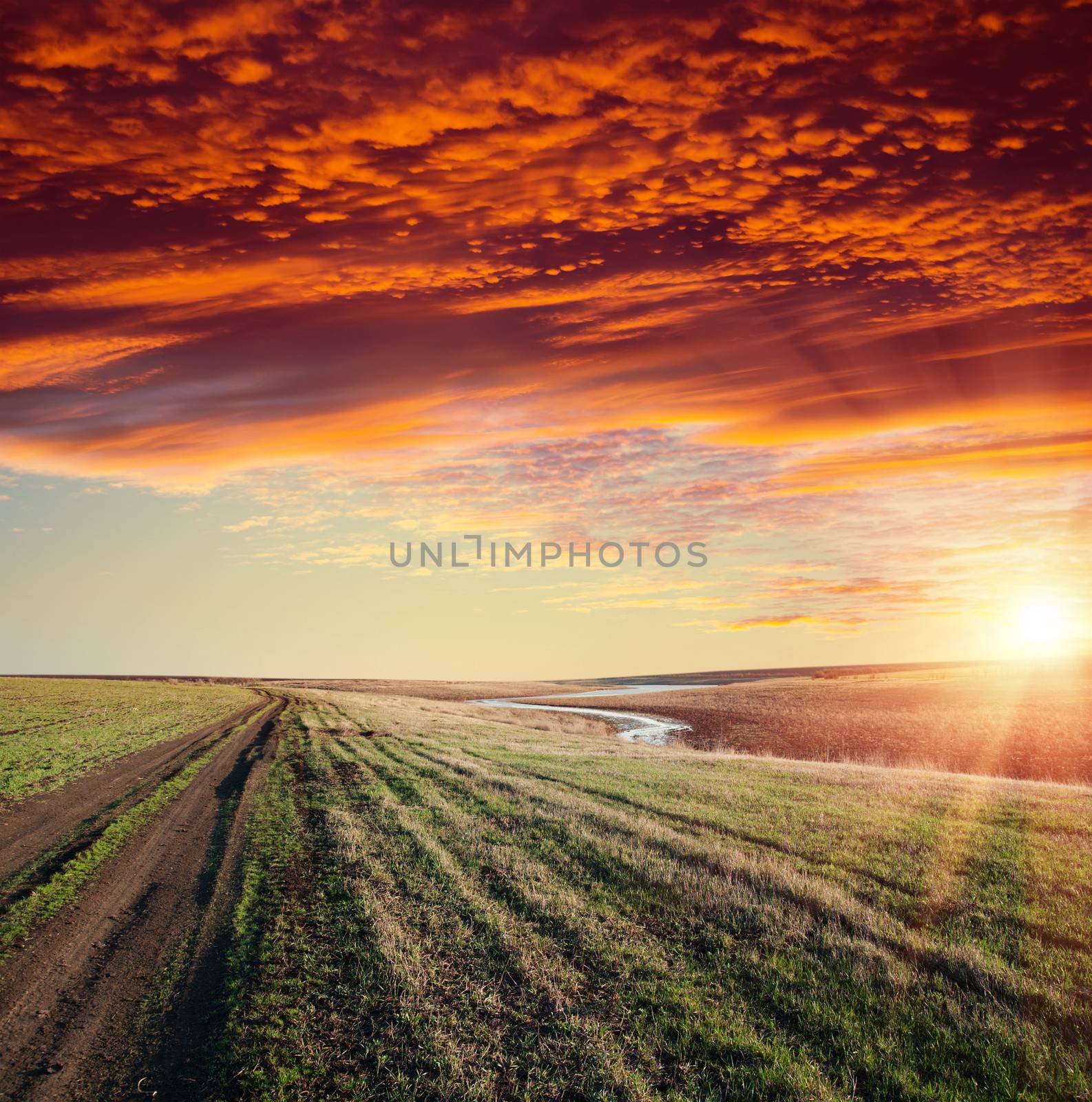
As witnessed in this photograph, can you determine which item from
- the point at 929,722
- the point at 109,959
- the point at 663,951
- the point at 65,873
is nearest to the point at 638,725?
the point at 929,722

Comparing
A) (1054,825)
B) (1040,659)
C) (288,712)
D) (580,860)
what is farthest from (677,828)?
(1040,659)

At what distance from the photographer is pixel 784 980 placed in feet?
24.9

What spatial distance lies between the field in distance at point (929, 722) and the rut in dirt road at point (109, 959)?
32553 mm

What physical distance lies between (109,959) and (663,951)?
677cm

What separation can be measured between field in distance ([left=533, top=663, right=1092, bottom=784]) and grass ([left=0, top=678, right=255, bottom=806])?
32.5m

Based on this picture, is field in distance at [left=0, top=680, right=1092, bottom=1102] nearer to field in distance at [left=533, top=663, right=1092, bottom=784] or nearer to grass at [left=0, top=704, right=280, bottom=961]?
grass at [left=0, top=704, right=280, bottom=961]

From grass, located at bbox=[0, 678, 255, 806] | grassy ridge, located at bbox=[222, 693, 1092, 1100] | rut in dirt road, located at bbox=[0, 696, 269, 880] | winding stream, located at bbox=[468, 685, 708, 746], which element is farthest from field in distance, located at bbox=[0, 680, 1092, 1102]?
winding stream, located at bbox=[468, 685, 708, 746]

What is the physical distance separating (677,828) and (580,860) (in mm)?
3113

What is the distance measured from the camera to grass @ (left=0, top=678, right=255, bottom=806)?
21203 mm

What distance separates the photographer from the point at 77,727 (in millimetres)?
Result: 34250

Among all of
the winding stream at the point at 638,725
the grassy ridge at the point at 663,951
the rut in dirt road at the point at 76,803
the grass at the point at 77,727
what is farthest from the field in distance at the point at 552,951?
the winding stream at the point at 638,725

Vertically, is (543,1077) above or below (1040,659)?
below

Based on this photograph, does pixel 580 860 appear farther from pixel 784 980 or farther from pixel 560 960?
pixel 784 980

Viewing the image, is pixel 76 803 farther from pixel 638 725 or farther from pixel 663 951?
pixel 638 725
